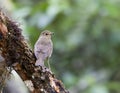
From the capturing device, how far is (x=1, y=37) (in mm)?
3180

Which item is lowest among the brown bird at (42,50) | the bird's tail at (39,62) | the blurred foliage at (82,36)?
the bird's tail at (39,62)

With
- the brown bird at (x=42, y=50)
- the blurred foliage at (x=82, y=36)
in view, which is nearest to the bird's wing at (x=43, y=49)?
the brown bird at (x=42, y=50)

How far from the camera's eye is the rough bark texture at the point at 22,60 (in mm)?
3238

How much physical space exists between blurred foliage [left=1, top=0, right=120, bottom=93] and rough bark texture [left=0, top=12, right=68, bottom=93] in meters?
3.57

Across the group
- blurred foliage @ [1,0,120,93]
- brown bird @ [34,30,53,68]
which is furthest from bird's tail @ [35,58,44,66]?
blurred foliage @ [1,0,120,93]

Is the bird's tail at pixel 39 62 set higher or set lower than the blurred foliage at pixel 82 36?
lower

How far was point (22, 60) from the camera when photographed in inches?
128

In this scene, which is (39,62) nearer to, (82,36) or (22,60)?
(22,60)

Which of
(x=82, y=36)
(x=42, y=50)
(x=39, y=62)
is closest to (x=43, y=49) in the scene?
(x=42, y=50)

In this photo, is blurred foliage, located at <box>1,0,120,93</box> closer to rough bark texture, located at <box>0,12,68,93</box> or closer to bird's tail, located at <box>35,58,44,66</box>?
rough bark texture, located at <box>0,12,68,93</box>

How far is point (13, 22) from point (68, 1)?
418cm

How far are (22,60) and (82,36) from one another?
4176 mm

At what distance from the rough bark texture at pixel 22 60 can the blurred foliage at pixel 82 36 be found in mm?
3574

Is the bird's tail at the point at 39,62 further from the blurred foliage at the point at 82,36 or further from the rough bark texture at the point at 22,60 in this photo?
the blurred foliage at the point at 82,36
